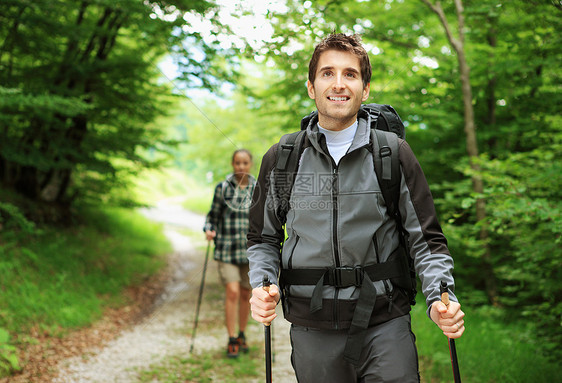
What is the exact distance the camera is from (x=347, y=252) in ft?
6.78

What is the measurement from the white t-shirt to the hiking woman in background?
310 centimetres

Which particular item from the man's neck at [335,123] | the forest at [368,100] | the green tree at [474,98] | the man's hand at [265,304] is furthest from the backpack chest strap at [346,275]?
the green tree at [474,98]

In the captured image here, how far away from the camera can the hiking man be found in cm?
203

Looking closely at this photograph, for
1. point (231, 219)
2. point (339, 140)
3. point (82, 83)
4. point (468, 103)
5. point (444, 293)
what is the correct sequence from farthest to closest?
point (82, 83), point (468, 103), point (231, 219), point (339, 140), point (444, 293)

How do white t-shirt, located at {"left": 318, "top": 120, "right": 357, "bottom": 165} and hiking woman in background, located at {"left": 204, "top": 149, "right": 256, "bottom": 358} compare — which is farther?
hiking woman in background, located at {"left": 204, "top": 149, "right": 256, "bottom": 358}

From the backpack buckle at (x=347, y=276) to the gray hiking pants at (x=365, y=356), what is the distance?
0.81 feet

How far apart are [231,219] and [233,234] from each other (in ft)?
0.71

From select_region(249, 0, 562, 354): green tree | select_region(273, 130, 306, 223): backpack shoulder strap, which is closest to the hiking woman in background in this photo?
select_region(249, 0, 562, 354): green tree

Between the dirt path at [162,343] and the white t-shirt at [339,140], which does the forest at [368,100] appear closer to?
the dirt path at [162,343]

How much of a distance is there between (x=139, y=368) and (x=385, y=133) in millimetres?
4337

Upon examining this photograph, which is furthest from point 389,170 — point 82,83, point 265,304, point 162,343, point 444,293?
point 82,83

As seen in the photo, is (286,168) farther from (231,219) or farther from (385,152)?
(231,219)

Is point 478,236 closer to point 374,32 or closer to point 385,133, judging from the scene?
point 374,32

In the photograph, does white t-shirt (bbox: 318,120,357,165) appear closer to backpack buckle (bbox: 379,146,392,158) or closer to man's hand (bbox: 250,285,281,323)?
backpack buckle (bbox: 379,146,392,158)
